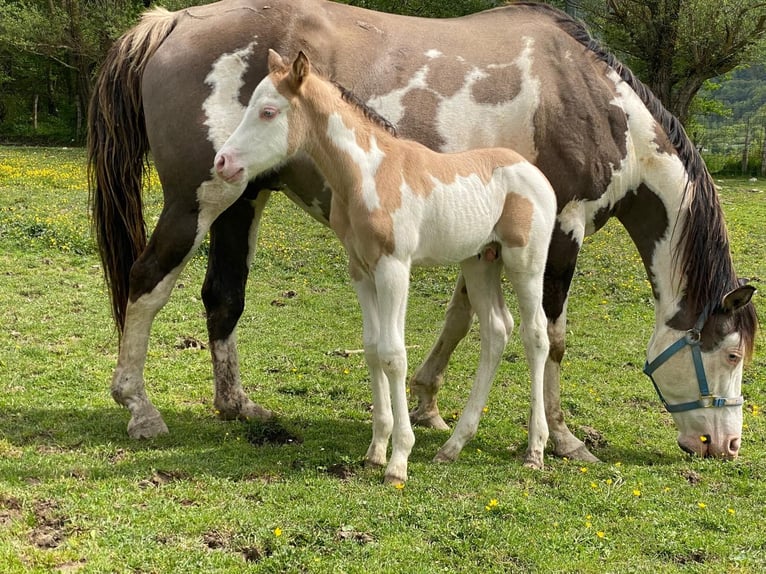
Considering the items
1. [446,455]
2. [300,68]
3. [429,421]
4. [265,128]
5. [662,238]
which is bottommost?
[429,421]

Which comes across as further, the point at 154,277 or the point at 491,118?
the point at 491,118

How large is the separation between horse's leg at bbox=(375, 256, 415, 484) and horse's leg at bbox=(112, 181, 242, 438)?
1310 millimetres

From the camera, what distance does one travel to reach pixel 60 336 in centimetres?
712

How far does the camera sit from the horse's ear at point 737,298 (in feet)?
16.3

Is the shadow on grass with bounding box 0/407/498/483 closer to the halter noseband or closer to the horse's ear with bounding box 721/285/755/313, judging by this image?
the halter noseband

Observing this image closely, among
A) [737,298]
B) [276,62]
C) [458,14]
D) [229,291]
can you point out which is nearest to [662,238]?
[737,298]

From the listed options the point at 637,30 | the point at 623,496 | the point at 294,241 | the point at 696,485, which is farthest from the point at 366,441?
the point at 637,30

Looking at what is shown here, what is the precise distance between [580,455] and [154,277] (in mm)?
3039

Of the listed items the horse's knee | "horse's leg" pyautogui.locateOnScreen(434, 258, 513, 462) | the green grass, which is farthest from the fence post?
the horse's knee

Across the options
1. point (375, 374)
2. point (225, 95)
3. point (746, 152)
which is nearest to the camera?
point (375, 374)

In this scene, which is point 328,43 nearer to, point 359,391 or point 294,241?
point 359,391

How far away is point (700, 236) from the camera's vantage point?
5297mm

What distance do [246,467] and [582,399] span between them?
3089mm

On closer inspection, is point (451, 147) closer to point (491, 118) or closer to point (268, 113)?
point (491, 118)
